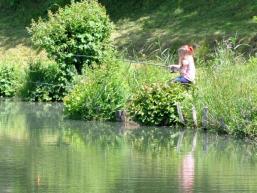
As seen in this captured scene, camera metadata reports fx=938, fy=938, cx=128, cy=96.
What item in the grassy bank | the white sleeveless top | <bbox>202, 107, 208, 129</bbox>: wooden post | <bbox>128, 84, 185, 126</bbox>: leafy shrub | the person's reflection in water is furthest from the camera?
the grassy bank

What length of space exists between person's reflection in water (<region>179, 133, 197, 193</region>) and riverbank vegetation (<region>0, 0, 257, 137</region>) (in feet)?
8.31

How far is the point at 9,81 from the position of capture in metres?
30.7

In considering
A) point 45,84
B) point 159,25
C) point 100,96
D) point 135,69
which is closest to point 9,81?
point 45,84

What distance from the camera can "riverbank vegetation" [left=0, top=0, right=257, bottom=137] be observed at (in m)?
19.1

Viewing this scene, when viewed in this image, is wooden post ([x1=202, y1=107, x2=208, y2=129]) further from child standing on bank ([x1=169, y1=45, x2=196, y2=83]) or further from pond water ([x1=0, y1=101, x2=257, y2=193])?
child standing on bank ([x1=169, y1=45, x2=196, y2=83])

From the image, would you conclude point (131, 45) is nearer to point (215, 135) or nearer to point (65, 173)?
point (215, 135)

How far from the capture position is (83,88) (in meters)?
22.5

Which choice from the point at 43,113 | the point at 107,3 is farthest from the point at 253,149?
the point at 107,3

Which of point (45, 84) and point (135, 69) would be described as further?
point (45, 84)

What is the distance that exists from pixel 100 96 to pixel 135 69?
1.57 metres

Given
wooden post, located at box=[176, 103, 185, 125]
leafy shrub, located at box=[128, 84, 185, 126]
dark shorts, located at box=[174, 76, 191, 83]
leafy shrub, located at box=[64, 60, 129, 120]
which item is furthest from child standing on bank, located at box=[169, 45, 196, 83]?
leafy shrub, located at box=[64, 60, 129, 120]

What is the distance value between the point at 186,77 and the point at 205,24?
587 inches

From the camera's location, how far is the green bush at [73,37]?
27703 millimetres

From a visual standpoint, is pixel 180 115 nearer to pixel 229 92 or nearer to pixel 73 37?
pixel 229 92
